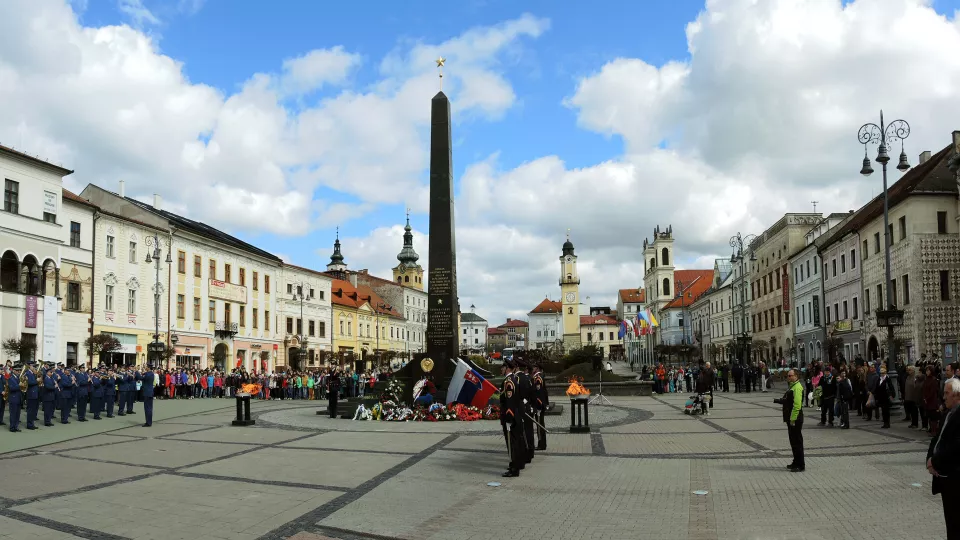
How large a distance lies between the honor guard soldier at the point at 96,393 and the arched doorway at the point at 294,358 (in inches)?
1616

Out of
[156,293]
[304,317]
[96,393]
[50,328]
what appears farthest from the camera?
[304,317]

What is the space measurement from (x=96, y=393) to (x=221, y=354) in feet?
104

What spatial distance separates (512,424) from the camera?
35.8ft

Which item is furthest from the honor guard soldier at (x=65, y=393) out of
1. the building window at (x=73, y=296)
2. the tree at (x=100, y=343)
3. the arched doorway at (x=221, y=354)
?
the arched doorway at (x=221, y=354)

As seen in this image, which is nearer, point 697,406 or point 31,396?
point 31,396

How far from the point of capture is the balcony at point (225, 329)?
163 feet

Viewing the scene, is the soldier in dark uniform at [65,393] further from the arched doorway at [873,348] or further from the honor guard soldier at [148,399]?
the arched doorway at [873,348]

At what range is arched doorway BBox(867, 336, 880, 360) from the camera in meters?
38.6

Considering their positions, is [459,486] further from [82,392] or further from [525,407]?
[82,392]

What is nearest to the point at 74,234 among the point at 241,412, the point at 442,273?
the point at 241,412

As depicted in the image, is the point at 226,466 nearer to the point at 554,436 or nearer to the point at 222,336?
the point at 554,436

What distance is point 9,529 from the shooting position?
7434 mm

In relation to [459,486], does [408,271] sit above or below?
above

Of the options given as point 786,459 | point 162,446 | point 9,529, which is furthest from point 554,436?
point 9,529
